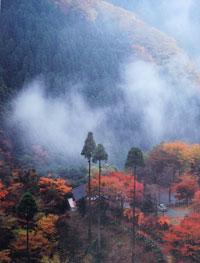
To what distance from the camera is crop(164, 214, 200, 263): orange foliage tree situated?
37.2 m

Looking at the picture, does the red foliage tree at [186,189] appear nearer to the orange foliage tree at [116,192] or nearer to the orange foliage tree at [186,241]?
the orange foliage tree at [116,192]

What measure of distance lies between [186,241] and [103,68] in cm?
4801

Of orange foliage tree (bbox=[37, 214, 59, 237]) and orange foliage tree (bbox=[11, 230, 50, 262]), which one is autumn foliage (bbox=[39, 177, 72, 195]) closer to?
orange foliage tree (bbox=[37, 214, 59, 237])

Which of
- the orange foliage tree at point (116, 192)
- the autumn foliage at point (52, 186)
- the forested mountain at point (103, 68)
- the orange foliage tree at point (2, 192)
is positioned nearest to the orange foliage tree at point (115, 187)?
the orange foliage tree at point (116, 192)

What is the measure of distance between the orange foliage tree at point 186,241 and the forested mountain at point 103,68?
2867 cm

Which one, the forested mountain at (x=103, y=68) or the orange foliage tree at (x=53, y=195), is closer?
the orange foliage tree at (x=53, y=195)

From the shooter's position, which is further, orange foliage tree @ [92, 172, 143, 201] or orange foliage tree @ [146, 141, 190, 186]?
orange foliage tree @ [146, 141, 190, 186]

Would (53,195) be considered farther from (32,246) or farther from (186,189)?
(186,189)

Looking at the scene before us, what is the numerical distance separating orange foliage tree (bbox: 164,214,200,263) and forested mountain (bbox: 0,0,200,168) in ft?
94.1

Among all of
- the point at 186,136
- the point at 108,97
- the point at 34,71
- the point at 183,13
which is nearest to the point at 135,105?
the point at 108,97

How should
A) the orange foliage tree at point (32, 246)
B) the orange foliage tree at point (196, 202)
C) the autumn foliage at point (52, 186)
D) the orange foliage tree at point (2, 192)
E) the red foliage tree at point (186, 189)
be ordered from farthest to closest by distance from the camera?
the red foliage tree at point (186, 189)
the orange foliage tree at point (196, 202)
the autumn foliage at point (52, 186)
the orange foliage tree at point (2, 192)
the orange foliage tree at point (32, 246)

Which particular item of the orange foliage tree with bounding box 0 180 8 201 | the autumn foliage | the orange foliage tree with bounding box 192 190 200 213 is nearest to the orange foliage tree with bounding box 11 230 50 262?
the orange foliage tree with bounding box 0 180 8 201

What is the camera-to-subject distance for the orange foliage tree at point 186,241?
37.2 m

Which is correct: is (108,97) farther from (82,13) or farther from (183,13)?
(183,13)
